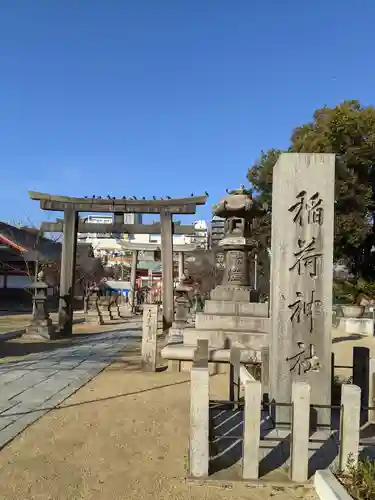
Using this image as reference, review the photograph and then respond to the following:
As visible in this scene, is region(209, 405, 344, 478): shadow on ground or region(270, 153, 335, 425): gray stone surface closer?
region(209, 405, 344, 478): shadow on ground

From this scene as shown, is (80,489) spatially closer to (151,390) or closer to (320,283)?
(320,283)

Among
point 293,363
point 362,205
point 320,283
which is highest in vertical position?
point 362,205

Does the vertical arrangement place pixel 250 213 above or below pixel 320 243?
above

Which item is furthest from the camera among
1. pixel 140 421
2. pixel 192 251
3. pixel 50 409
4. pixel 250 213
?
pixel 192 251

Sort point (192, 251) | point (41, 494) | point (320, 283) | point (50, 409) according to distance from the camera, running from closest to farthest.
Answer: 1. point (41, 494)
2. point (320, 283)
3. point (50, 409)
4. point (192, 251)

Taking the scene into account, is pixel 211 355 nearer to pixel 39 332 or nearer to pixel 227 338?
pixel 227 338

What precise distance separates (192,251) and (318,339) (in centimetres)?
Result: 3385

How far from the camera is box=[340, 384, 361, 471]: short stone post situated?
3.94 meters

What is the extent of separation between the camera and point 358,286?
20.4 m

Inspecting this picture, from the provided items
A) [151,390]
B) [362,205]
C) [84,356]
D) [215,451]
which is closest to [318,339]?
[215,451]

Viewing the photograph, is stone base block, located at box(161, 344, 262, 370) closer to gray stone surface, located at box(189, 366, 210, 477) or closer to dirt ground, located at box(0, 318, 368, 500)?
dirt ground, located at box(0, 318, 368, 500)

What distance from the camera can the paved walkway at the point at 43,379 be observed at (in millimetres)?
5971

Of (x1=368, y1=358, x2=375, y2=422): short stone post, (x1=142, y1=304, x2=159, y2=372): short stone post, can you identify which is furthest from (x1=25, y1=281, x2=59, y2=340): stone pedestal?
(x1=368, y1=358, x2=375, y2=422): short stone post

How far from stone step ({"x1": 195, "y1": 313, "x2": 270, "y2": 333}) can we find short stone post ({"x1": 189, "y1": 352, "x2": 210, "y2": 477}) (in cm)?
597
